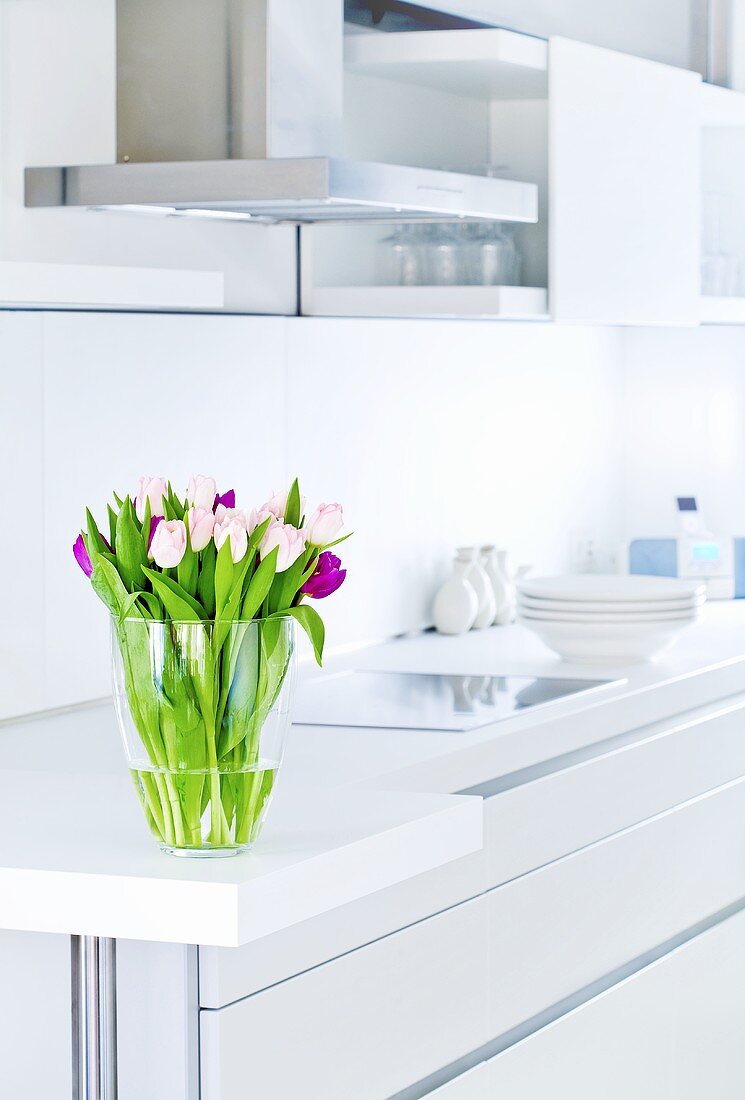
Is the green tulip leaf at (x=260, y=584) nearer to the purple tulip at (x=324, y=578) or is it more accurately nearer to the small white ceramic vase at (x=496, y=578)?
the purple tulip at (x=324, y=578)

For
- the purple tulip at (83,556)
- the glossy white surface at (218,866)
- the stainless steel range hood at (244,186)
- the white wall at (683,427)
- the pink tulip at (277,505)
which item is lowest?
the glossy white surface at (218,866)

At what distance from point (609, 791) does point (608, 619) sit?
487mm

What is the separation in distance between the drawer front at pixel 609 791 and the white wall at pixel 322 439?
2.37ft

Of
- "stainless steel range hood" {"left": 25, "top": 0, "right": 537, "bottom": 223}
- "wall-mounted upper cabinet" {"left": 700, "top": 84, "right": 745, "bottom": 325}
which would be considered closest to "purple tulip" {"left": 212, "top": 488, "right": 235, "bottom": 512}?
"stainless steel range hood" {"left": 25, "top": 0, "right": 537, "bottom": 223}

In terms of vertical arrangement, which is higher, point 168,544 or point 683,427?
point 683,427

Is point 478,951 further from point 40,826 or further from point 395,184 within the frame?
point 395,184

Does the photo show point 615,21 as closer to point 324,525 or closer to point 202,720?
point 324,525

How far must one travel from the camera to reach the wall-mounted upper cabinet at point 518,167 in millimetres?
3369

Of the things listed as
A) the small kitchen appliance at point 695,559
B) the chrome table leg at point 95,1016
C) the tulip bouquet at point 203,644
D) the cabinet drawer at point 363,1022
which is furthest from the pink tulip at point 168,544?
the small kitchen appliance at point 695,559

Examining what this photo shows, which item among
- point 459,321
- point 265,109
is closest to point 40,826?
point 265,109

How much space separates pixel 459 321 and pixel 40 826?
7.38 feet

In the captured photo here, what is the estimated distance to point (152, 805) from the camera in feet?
5.93

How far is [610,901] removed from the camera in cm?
298

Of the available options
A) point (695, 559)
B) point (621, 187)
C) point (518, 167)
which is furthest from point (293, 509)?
point (695, 559)
